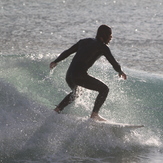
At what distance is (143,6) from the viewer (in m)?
26.4

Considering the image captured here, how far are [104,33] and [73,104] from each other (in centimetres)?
200

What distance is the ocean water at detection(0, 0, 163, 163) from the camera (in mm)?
7406

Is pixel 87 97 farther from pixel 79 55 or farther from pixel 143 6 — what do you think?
pixel 143 6

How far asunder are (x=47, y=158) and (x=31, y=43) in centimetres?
952

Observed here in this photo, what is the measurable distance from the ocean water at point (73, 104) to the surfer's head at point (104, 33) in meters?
1.26

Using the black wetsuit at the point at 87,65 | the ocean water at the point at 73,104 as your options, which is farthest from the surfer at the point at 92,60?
the ocean water at the point at 73,104

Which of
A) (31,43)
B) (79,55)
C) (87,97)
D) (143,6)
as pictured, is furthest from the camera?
(143,6)

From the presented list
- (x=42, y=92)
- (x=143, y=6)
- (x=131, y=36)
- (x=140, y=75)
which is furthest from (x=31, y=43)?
(x=143, y=6)

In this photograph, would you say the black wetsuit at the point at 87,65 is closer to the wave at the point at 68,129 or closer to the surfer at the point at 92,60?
the surfer at the point at 92,60

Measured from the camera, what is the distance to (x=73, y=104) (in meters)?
9.13

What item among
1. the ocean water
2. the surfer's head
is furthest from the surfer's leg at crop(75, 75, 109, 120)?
the surfer's head

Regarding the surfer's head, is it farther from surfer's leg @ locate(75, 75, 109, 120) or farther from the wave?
the wave

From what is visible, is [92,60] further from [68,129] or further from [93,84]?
[68,129]

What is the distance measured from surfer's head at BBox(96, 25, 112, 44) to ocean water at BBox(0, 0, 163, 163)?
1.26m
